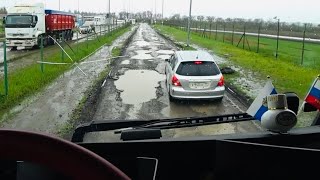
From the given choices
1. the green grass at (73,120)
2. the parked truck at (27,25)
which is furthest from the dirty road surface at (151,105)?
the parked truck at (27,25)

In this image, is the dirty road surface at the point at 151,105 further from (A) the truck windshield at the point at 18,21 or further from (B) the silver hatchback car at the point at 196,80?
(A) the truck windshield at the point at 18,21

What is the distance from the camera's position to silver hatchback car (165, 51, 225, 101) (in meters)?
12.5

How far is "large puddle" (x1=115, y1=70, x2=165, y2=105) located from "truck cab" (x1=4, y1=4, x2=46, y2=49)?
16.3m

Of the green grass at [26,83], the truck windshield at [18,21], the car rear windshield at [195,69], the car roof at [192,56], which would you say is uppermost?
the truck windshield at [18,21]

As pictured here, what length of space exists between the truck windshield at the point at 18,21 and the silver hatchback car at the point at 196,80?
2432 centimetres

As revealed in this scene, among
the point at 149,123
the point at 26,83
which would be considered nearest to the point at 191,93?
the point at 26,83

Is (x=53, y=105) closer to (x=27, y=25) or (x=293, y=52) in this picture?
(x=27, y=25)

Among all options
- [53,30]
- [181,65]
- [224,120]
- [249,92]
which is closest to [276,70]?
[249,92]

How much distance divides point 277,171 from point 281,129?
1.13 ft

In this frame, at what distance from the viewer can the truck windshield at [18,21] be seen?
33.7 m

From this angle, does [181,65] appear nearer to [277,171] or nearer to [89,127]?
[89,127]

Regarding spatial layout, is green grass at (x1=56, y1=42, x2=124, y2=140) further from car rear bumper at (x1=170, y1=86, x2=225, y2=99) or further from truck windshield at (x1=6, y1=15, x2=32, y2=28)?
truck windshield at (x1=6, y1=15, x2=32, y2=28)

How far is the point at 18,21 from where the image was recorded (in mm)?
33938

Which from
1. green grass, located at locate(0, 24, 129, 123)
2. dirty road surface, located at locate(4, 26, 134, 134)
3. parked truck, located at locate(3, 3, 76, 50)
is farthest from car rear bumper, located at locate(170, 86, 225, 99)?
parked truck, located at locate(3, 3, 76, 50)
